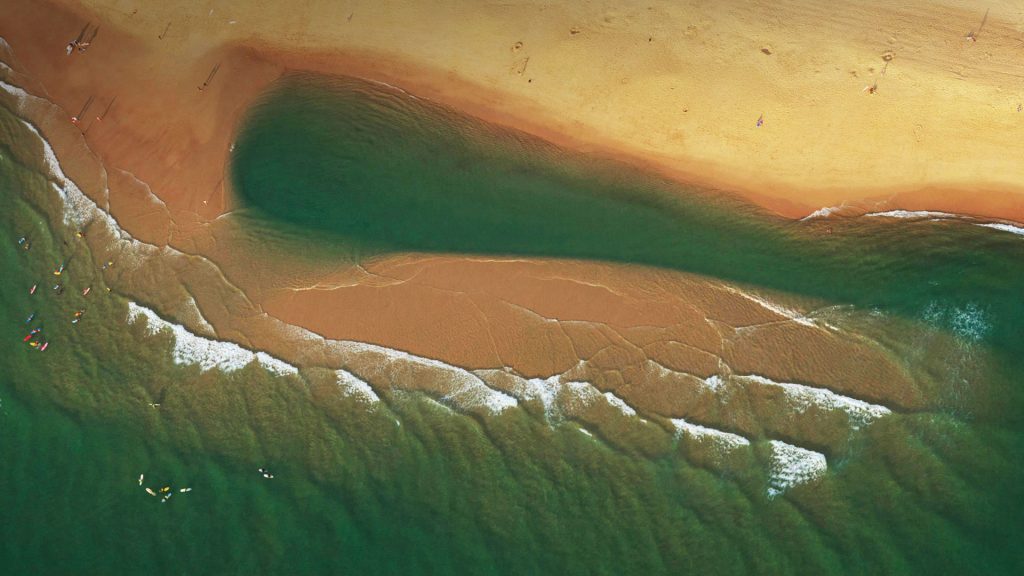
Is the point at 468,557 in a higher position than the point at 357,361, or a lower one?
lower

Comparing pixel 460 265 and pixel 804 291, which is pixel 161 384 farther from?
pixel 804 291

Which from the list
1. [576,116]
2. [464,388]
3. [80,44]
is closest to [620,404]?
[464,388]

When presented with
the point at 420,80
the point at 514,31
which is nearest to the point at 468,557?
the point at 420,80

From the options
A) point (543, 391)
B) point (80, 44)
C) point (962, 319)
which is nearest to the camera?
point (543, 391)

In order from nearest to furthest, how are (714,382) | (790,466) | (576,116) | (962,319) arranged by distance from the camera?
1. (790,466)
2. (714,382)
3. (962,319)
4. (576,116)

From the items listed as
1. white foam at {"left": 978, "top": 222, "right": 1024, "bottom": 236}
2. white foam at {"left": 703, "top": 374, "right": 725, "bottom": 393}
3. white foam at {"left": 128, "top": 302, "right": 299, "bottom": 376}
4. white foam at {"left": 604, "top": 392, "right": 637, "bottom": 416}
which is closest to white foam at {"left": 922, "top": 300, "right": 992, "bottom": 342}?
white foam at {"left": 978, "top": 222, "right": 1024, "bottom": 236}

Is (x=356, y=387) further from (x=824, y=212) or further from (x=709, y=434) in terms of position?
(x=824, y=212)

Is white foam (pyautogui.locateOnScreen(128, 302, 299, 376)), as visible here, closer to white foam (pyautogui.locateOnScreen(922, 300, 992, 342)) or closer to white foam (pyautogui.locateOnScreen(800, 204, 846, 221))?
white foam (pyautogui.locateOnScreen(800, 204, 846, 221))

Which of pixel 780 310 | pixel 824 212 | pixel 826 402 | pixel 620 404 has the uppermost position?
pixel 824 212
